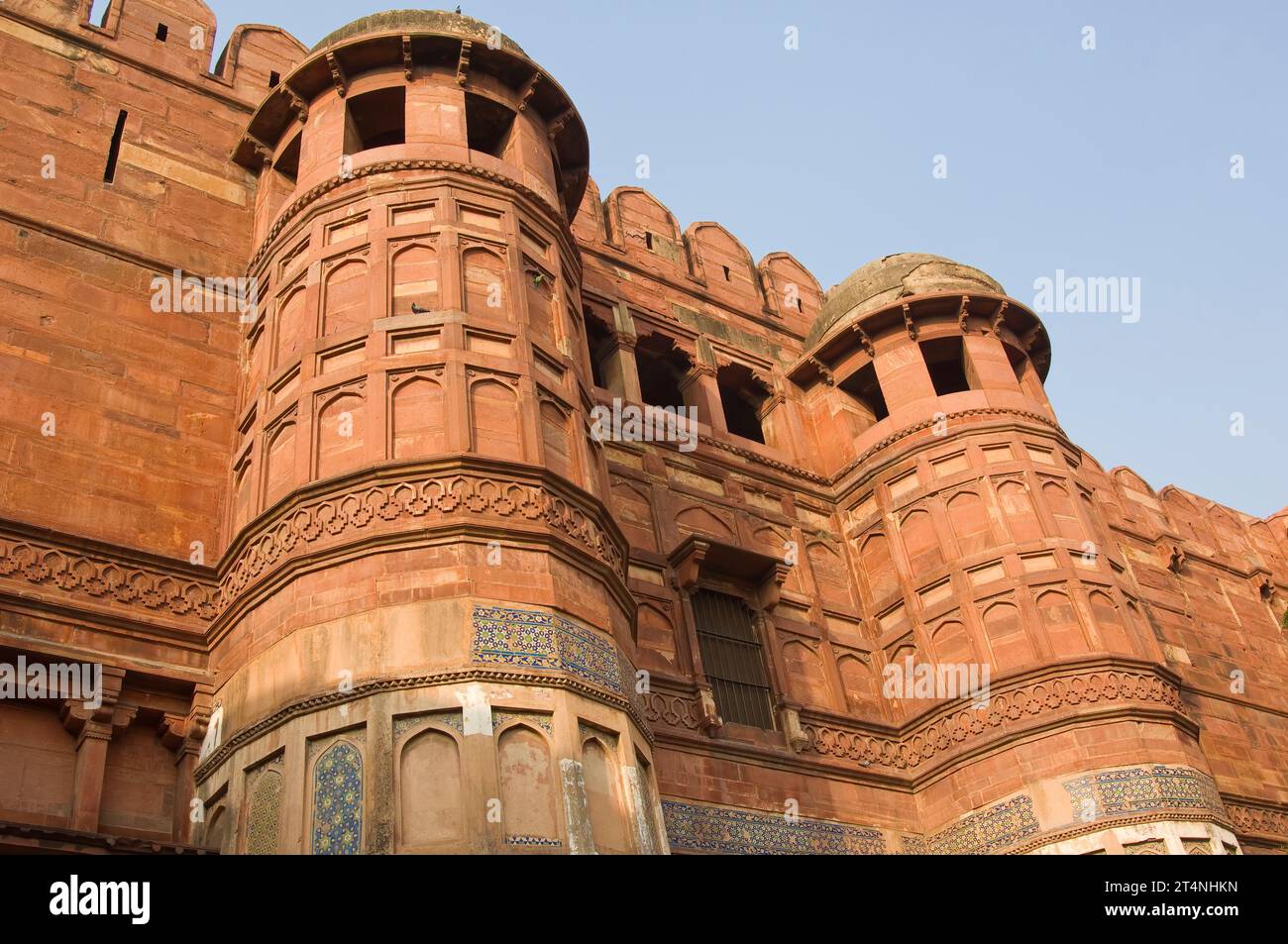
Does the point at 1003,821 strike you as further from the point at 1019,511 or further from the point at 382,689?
the point at 382,689

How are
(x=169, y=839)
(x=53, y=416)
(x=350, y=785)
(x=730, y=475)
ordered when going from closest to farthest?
(x=350, y=785)
(x=169, y=839)
(x=53, y=416)
(x=730, y=475)

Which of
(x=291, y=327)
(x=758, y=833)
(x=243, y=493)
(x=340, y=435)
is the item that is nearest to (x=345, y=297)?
(x=291, y=327)

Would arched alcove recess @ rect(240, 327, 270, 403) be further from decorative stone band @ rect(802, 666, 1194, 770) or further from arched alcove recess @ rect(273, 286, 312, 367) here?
decorative stone band @ rect(802, 666, 1194, 770)

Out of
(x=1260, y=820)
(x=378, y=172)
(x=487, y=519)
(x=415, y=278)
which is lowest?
(x=1260, y=820)

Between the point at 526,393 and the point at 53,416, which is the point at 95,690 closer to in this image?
the point at 53,416

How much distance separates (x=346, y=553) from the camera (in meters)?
11.6

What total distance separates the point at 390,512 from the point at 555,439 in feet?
7.40

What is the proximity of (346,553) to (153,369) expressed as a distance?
4.01 metres

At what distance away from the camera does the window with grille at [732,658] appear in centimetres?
1597

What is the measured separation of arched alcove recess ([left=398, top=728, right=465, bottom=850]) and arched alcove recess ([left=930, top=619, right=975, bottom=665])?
8.64 meters

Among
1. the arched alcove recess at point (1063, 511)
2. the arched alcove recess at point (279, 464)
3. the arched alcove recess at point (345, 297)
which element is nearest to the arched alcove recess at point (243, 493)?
the arched alcove recess at point (279, 464)

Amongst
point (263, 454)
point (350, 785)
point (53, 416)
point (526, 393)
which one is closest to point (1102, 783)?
point (526, 393)

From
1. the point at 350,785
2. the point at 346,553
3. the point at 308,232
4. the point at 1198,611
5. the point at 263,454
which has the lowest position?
the point at 350,785

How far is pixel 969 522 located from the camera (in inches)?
707
